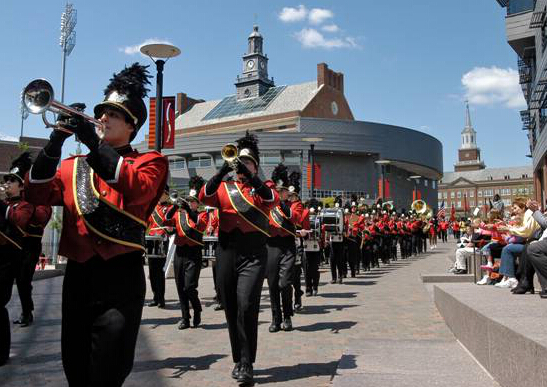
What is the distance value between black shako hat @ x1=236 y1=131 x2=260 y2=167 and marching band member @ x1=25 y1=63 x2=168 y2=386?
2405 mm

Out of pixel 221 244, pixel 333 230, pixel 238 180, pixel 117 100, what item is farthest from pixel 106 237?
pixel 333 230

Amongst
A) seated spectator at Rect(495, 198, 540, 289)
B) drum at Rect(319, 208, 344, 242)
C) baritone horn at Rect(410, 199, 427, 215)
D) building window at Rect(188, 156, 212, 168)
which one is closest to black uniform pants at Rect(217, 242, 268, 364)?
seated spectator at Rect(495, 198, 540, 289)

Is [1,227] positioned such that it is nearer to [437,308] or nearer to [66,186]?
[66,186]

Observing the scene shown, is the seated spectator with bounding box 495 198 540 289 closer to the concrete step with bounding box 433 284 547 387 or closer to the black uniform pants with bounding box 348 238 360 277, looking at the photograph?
the concrete step with bounding box 433 284 547 387

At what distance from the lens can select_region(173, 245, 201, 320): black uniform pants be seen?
28.0 feet

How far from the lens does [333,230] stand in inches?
601

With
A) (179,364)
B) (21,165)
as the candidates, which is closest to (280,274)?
(179,364)

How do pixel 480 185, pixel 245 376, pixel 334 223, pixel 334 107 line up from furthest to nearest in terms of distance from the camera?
1. pixel 480 185
2. pixel 334 107
3. pixel 334 223
4. pixel 245 376

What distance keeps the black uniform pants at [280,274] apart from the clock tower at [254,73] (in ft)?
287

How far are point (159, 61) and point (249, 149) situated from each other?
23.0 feet

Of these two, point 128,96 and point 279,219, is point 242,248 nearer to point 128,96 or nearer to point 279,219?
point 128,96

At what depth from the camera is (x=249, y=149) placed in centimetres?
607

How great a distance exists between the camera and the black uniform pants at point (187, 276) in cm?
854

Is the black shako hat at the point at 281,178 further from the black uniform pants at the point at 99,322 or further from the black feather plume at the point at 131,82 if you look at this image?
the black uniform pants at the point at 99,322
